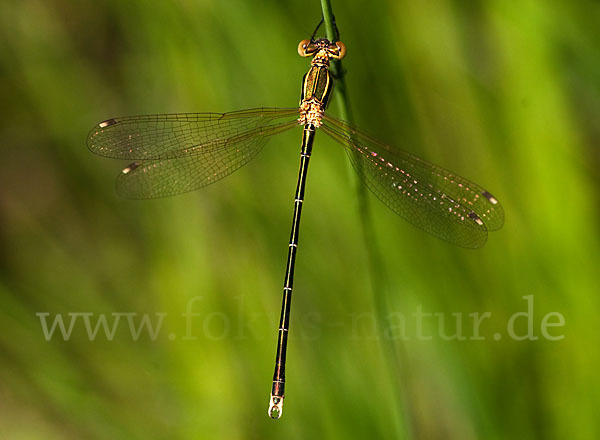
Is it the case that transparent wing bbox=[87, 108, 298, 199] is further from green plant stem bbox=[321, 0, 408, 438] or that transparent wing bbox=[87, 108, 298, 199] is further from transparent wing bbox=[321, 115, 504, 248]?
green plant stem bbox=[321, 0, 408, 438]

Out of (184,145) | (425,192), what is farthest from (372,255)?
(184,145)

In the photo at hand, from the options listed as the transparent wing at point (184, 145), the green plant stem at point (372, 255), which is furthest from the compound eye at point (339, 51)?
the transparent wing at point (184, 145)

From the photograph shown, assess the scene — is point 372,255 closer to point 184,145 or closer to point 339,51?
point 339,51

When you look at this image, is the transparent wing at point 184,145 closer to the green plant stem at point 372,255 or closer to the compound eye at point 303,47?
the compound eye at point 303,47

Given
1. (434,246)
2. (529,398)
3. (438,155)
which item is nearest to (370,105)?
(438,155)

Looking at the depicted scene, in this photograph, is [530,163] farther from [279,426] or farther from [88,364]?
[88,364]

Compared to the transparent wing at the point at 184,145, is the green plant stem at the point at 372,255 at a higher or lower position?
lower
